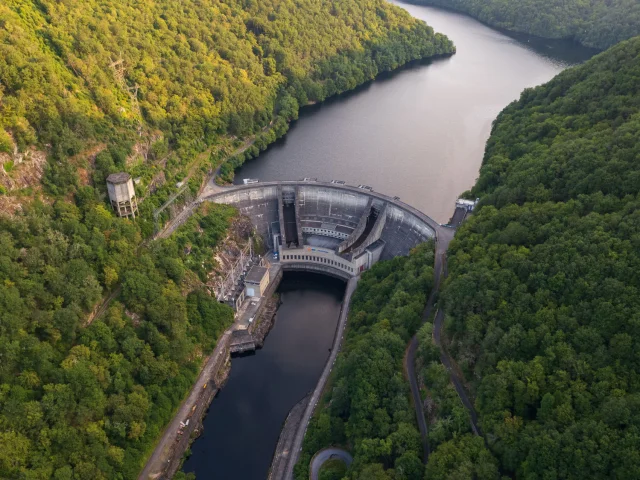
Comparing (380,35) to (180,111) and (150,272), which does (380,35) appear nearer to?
(180,111)

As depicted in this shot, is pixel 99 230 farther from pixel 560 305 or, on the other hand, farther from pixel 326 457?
pixel 560 305

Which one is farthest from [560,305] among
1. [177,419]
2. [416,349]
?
[177,419]

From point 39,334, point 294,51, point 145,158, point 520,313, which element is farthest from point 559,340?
point 294,51

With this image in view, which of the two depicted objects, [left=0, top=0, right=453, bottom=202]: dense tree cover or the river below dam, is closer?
the river below dam

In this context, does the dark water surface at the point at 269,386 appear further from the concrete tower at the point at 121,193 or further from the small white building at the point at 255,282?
the concrete tower at the point at 121,193

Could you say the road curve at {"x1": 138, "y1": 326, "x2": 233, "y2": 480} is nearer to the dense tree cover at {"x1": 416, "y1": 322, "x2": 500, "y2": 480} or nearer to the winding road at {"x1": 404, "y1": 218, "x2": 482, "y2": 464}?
the winding road at {"x1": 404, "y1": 218, "x2": 482, "y2": 464}

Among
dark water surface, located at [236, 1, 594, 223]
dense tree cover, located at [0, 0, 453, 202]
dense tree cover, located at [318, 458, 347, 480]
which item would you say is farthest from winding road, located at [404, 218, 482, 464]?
dense tree cover, located at [0, 0, 453, 202]
